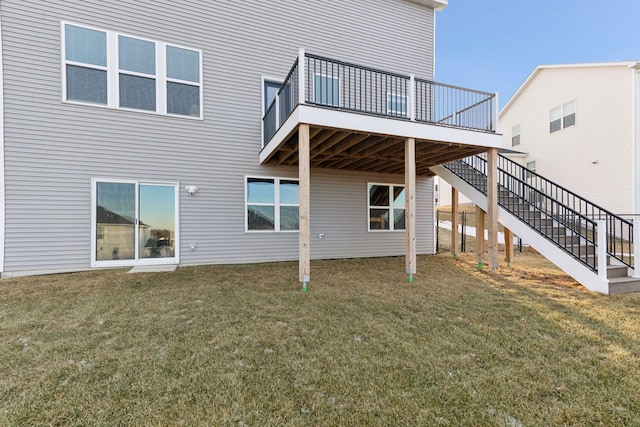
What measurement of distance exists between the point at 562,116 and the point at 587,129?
1525 mm

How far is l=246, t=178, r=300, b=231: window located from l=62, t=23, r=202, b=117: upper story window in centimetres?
235

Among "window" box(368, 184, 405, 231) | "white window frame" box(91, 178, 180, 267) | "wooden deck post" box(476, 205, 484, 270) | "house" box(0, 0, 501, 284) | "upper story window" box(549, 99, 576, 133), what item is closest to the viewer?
"house" box(0, 0, 501, 284)

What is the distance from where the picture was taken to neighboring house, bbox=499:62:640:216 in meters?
11.0

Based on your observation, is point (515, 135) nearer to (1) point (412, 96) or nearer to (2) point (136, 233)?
(1) point (412, 96)

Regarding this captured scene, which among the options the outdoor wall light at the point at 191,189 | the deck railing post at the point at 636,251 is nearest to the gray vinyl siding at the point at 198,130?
the outdoor wall light at the point at 191,189

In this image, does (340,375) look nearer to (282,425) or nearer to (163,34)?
(282,425)

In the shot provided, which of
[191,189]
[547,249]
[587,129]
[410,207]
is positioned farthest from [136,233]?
[587,129]

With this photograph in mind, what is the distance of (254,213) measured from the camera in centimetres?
759

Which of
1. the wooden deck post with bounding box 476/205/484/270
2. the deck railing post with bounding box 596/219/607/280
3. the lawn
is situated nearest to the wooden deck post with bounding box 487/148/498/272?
the wooden deck post with bounding box 476/205/484/270

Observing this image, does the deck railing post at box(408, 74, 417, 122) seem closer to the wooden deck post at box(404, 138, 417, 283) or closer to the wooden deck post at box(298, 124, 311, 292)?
the wooden deck post at box(404, 138, 417, 283)

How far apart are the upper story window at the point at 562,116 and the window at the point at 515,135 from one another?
2149 mm

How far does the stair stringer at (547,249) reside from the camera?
4.84 meters

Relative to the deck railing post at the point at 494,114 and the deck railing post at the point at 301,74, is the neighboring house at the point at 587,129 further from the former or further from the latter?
the deck railing post at the point at 301,74

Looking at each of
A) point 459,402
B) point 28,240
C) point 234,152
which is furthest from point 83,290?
point 459,402
